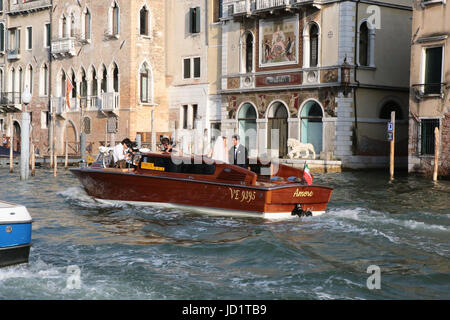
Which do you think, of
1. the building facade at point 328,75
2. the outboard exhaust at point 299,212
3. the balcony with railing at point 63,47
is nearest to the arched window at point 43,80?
the balcony with railing at point 63,47

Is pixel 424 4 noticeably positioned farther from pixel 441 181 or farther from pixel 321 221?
pixel 321 221

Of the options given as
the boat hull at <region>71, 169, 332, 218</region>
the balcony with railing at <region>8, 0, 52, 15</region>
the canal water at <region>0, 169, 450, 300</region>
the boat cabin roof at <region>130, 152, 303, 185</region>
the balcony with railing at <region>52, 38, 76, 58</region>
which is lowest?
the canal water at <region>0, 169, 450, 300</region>

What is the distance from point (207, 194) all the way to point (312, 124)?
13082 mm

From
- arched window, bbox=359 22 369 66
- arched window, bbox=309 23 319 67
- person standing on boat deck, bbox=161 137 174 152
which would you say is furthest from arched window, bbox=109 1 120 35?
person standing on boat deck, bbox=161 137 174 152

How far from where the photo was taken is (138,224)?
36.1 ft

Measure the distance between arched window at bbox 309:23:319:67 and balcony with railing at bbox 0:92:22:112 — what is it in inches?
710

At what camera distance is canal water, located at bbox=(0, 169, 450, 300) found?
266 inches

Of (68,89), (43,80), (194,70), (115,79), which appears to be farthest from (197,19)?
(43,80)

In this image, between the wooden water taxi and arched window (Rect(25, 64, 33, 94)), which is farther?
arched window (Rect(25, 64, 33, 94))

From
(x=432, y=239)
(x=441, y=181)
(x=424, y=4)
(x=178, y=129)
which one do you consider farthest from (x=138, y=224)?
(x=178, y=129)

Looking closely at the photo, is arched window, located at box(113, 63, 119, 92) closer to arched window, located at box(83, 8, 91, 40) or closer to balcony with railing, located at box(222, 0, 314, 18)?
arched window, located at box(83, 8, 91, 40)

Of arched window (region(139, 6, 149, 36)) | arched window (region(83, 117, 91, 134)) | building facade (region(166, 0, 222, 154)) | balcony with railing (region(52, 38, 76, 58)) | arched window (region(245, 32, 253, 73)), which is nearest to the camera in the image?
arched window (region(245, 32, 253, 73))

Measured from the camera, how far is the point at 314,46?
78.5 feet

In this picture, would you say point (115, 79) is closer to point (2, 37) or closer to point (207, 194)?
point (2, 37)
